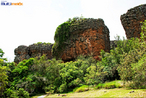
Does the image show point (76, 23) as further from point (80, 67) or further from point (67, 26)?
point (80, 67)

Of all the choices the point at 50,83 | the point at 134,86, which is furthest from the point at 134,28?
the point at 50,83

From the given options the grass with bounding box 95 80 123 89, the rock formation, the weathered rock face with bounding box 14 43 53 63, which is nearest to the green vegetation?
the grass with bounding box 95 80 123 89

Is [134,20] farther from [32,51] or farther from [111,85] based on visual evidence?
[32,51]

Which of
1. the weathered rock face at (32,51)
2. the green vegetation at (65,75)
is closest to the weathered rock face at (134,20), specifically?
the green vegetation at (65,75)

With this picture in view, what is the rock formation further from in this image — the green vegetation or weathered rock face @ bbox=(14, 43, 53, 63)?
weathered rock face @ bbox=(14, 43, 53, 63)

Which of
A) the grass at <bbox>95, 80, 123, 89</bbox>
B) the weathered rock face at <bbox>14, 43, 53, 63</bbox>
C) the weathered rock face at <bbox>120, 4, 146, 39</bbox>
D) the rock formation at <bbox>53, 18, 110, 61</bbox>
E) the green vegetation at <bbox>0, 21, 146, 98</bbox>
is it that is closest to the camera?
the grass at <bbox>95, 80, 123, 89</bbox>

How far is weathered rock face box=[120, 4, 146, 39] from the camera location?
22920 millimetres

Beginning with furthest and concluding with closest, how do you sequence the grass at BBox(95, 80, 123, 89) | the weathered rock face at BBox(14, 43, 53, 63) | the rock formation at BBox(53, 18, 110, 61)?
the weathered rock face at BBox(14, 43, 53, 63)
the rock formation at BBox(53, 18, 110, 61)
the grass at BBox(95, 80, 123, 89)

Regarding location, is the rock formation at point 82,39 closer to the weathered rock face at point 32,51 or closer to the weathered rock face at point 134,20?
the weathered rock face at point 134,20

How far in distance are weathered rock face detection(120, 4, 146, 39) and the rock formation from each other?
18.2ft

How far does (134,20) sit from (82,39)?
1194 centimetres

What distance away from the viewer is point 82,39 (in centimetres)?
2809

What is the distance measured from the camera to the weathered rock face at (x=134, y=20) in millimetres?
22920

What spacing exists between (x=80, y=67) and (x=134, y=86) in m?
10.8
